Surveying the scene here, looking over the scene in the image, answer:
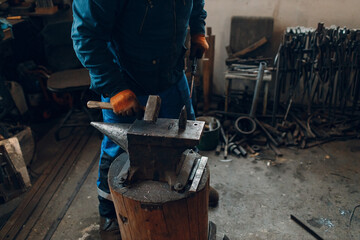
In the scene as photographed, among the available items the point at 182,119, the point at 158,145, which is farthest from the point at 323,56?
the point at 158,145

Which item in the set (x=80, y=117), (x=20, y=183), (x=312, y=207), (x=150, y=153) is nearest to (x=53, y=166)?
(x=20, y=183)

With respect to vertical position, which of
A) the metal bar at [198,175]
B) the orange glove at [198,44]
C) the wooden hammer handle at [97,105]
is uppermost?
the orange glove at [198,44]

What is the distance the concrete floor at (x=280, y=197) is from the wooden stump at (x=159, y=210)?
875 millimetres

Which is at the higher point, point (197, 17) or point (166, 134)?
point (197, 17)

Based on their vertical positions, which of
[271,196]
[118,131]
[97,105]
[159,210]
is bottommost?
[271,196]

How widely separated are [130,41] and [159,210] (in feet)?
3.44

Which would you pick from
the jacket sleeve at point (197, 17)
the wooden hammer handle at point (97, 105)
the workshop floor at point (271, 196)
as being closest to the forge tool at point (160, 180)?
the wooden hammer handle at point (97, 105)

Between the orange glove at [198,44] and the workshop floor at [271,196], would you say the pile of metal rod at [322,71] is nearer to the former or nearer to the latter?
the workshop floor at [271,196]

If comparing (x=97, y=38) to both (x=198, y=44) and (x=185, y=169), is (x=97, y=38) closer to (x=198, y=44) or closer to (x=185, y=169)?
(x=185, y=169)

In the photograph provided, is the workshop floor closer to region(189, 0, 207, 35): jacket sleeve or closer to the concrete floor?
the concrete floor

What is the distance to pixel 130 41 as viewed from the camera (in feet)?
6.61

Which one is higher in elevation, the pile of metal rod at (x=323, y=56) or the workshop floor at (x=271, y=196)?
the pile of metal rod at (x=323, y=56)

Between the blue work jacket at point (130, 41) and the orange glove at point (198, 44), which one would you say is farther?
the orange glove at point (198, 44)

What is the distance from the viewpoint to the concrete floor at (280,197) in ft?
8.61
